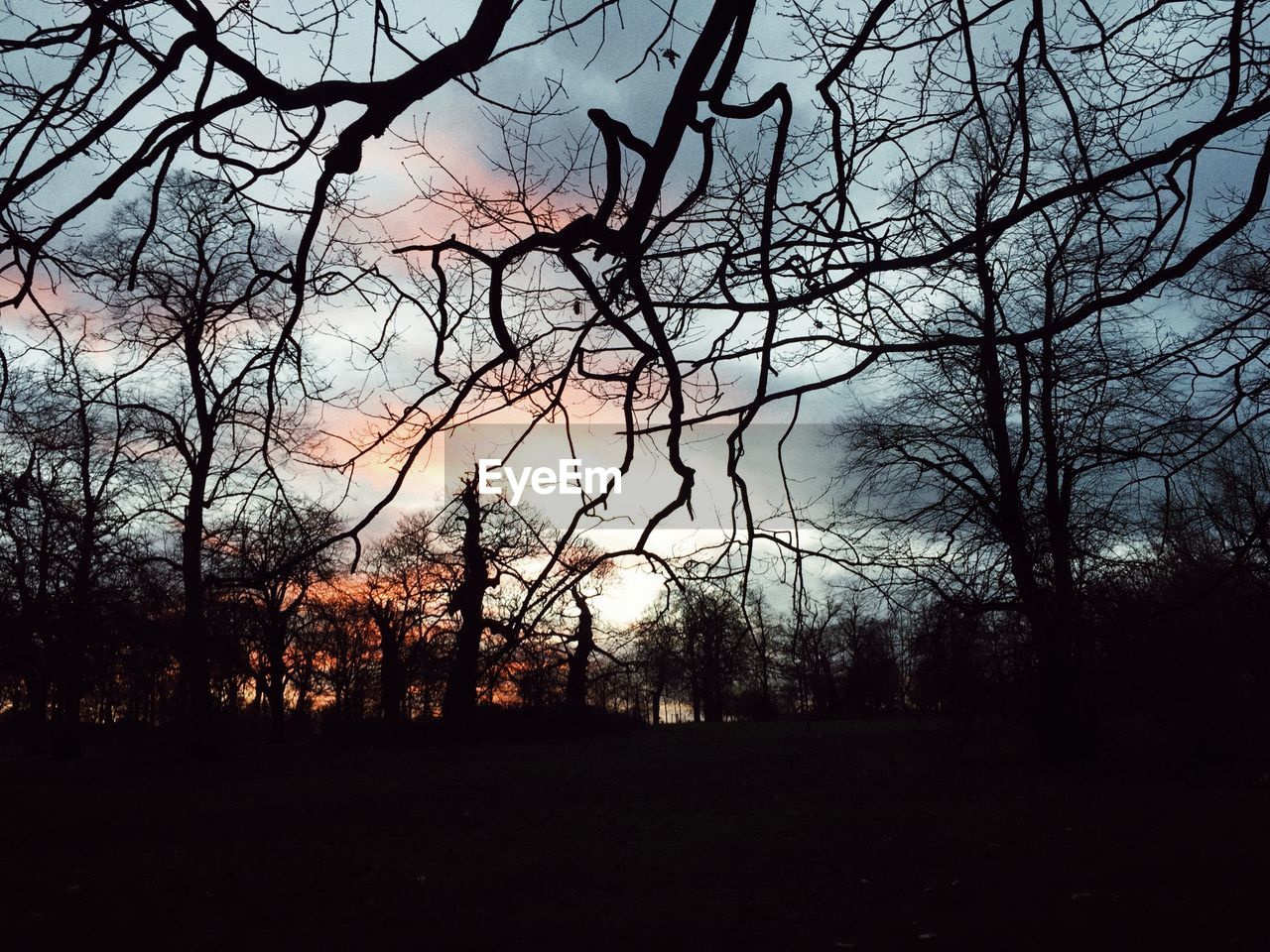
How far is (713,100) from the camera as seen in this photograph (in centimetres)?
231

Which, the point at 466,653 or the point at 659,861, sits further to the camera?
the point at 659,861

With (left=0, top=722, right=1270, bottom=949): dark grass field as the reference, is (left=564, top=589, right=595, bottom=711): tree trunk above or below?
above

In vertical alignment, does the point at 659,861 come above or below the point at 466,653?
below

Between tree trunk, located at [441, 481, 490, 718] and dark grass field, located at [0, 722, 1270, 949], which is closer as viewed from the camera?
tree trunk, located at [441, 481, 490, 718]

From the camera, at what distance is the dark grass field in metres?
6.83

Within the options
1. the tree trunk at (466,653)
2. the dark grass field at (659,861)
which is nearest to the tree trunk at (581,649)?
the tree trunk at (466,653)

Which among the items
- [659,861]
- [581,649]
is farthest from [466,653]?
[659,861]

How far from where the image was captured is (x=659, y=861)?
9492 mm

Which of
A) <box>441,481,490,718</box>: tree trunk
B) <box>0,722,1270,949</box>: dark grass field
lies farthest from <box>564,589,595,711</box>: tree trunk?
<box>0,722,1270,949</box>: dark grass field

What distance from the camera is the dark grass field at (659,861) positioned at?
6.83m

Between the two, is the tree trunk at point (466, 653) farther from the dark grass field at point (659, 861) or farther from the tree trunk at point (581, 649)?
the dark grass field at point (659, 861)

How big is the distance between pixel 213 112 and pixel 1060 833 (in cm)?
1048

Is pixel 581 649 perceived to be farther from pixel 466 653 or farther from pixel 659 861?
pixel 659 861

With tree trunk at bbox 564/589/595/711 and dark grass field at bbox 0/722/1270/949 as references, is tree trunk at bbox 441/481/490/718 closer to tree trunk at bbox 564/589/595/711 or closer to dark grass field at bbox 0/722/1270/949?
tree trunk at bbox 564/589/595/711
